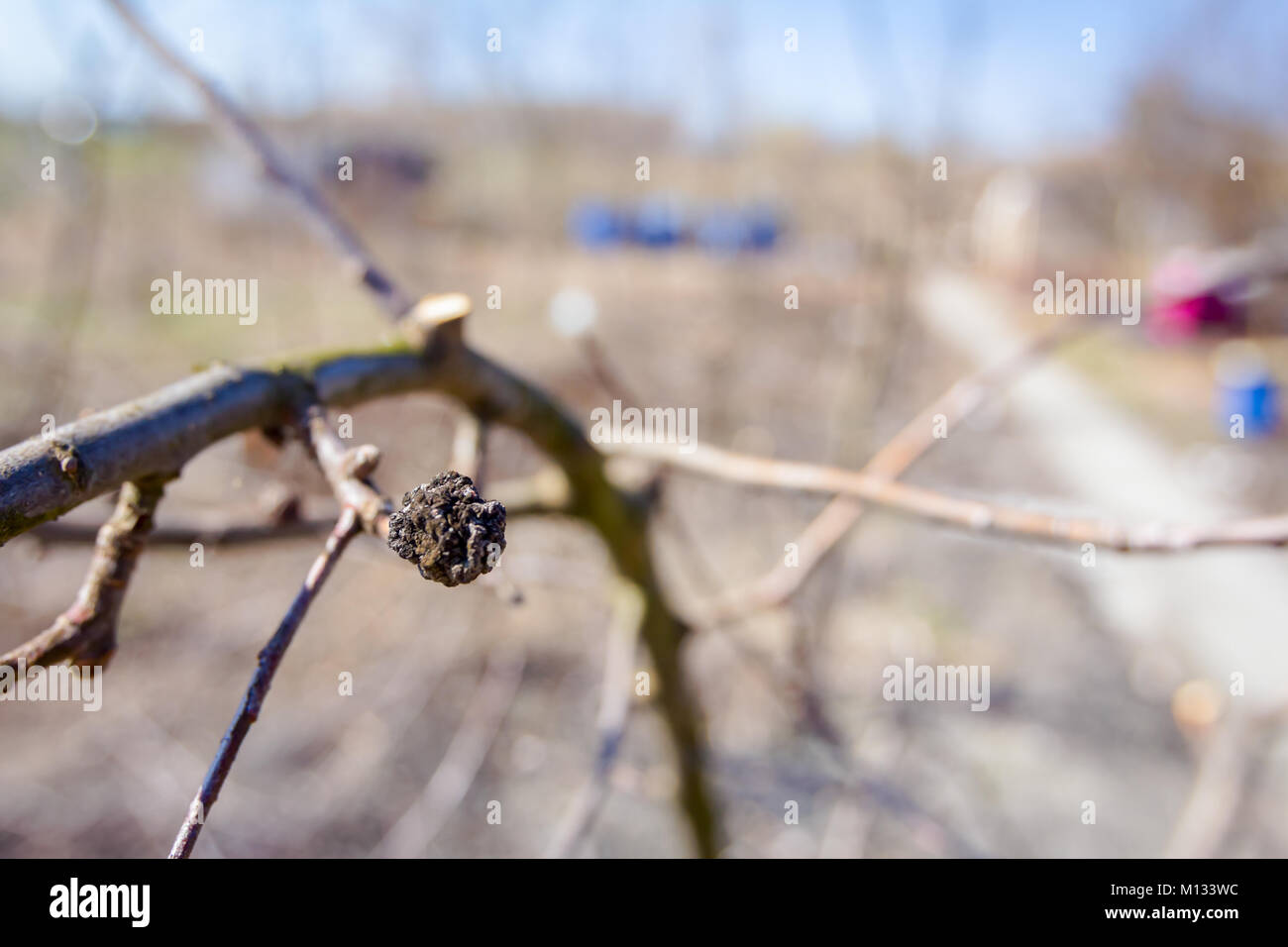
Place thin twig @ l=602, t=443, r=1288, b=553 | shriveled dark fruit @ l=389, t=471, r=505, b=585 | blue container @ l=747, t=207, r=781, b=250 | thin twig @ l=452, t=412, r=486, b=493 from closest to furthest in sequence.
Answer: shriveled dark fruit @ l=389, t=471, r=505, b=585 < thin twig @ l=602, t=443, r=1288, b=553 < thin twig @ l=452, t=412, r=486, b=493 < blue container @ l=747, t=207, r=781, b=250

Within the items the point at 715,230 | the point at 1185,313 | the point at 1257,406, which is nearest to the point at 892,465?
the point at 1257,406

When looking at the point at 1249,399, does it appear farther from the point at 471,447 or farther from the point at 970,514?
the point at 471,447

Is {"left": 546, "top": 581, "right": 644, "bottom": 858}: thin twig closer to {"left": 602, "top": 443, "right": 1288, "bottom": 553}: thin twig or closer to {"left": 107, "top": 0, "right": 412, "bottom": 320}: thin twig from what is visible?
{"left": 602, "top": 443, "right": 1288, "bottom": 553}: thin twig

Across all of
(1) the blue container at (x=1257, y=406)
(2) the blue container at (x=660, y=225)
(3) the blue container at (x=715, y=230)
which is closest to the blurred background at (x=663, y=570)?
(1) the blue container at (x=1257, y=406)

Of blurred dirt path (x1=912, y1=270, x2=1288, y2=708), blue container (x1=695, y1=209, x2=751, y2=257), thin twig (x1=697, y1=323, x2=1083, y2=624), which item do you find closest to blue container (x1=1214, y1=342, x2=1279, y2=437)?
blurred dirt path (x1=912, y1=270, x2=1288, y2=708)
